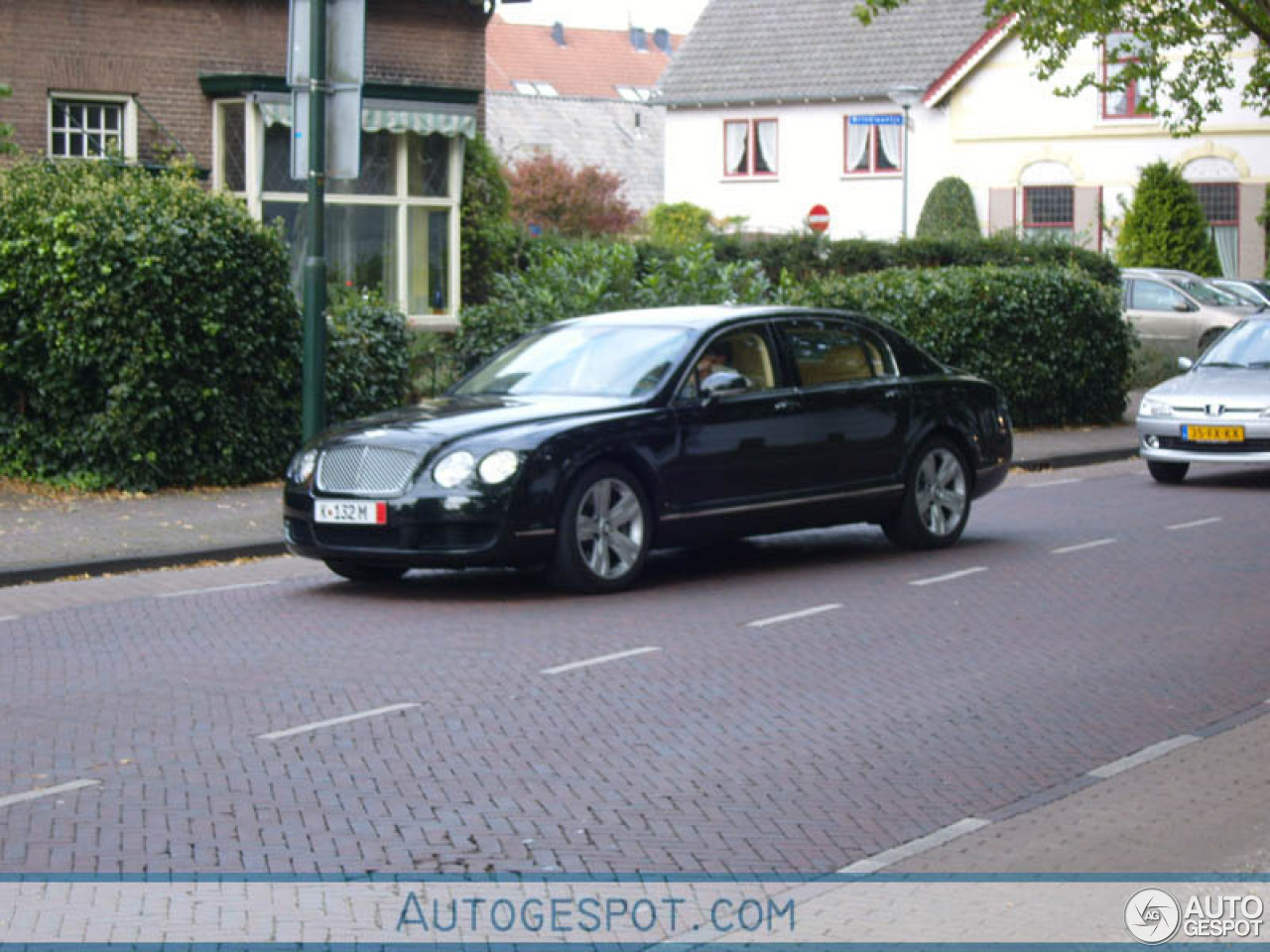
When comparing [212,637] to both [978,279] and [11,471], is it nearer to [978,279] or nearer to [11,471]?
[11,471]

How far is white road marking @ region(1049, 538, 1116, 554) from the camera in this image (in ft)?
44.7

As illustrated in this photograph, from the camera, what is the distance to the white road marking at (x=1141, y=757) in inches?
283

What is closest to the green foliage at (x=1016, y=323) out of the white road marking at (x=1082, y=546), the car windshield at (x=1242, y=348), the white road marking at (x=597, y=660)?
the car windshield at (x=1242, y=348)

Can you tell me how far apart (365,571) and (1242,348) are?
410 inches

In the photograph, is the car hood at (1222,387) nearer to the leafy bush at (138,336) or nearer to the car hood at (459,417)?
Result: the leafy bush at (138,336)

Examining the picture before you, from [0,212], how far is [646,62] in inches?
3620

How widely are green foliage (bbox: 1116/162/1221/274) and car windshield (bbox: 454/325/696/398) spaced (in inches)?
1322

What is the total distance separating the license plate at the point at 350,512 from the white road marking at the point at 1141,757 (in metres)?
4.82

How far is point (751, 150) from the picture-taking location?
54.3 metres

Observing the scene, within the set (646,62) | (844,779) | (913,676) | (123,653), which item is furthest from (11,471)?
(646,62)

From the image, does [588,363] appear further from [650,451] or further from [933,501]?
[933,501]

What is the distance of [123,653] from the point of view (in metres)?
9.65

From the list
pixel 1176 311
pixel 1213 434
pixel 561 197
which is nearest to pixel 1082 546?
pixel 1213 434

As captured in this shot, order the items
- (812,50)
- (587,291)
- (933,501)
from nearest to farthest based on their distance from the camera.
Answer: (933,501), (587,291), (812,50)
